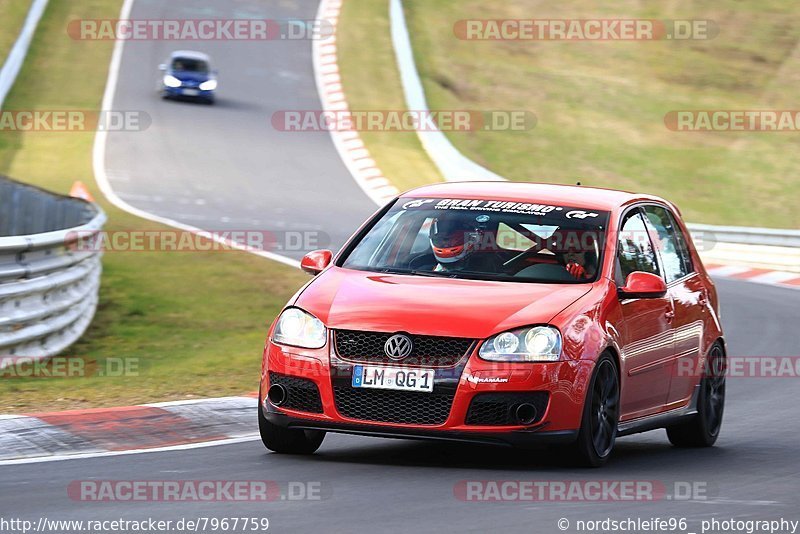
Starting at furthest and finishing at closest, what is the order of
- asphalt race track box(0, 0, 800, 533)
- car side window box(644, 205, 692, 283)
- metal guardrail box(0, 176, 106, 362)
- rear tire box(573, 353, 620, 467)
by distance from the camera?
metal guardrail box(0, 176, 106, 362)
car side window box(644, 205, 692, 283)
rear tire box(573, 353, 620, 467)
asphalt race track box(0, 0, 800, 533)

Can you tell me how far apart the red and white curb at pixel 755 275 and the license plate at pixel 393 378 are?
1579cm

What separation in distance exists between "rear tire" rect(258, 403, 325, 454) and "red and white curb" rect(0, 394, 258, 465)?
0.66 metres

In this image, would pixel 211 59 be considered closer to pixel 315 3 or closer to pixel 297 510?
pixel 315 3

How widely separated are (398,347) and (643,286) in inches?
60.0

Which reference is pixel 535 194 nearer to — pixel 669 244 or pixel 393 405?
pixel 669 244

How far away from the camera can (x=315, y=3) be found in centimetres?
4972

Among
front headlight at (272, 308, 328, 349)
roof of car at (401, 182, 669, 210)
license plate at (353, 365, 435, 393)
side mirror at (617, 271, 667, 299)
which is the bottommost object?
license plate at (353, 365, 435, 393)

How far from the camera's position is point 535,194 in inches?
362

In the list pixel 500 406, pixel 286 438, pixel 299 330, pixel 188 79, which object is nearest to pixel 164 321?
pixel 286 438

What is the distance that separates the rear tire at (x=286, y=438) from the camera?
8.34 metres

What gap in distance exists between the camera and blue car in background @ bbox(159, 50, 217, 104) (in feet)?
123

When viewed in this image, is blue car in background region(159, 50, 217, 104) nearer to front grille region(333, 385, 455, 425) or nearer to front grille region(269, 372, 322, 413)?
front grille region(269, 372, 322, 413)

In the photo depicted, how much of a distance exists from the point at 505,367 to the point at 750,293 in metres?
13.8

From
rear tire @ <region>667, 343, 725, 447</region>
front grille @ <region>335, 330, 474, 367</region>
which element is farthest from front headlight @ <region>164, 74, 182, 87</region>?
front grille @ <region>335, 330, 474, 367</region>
